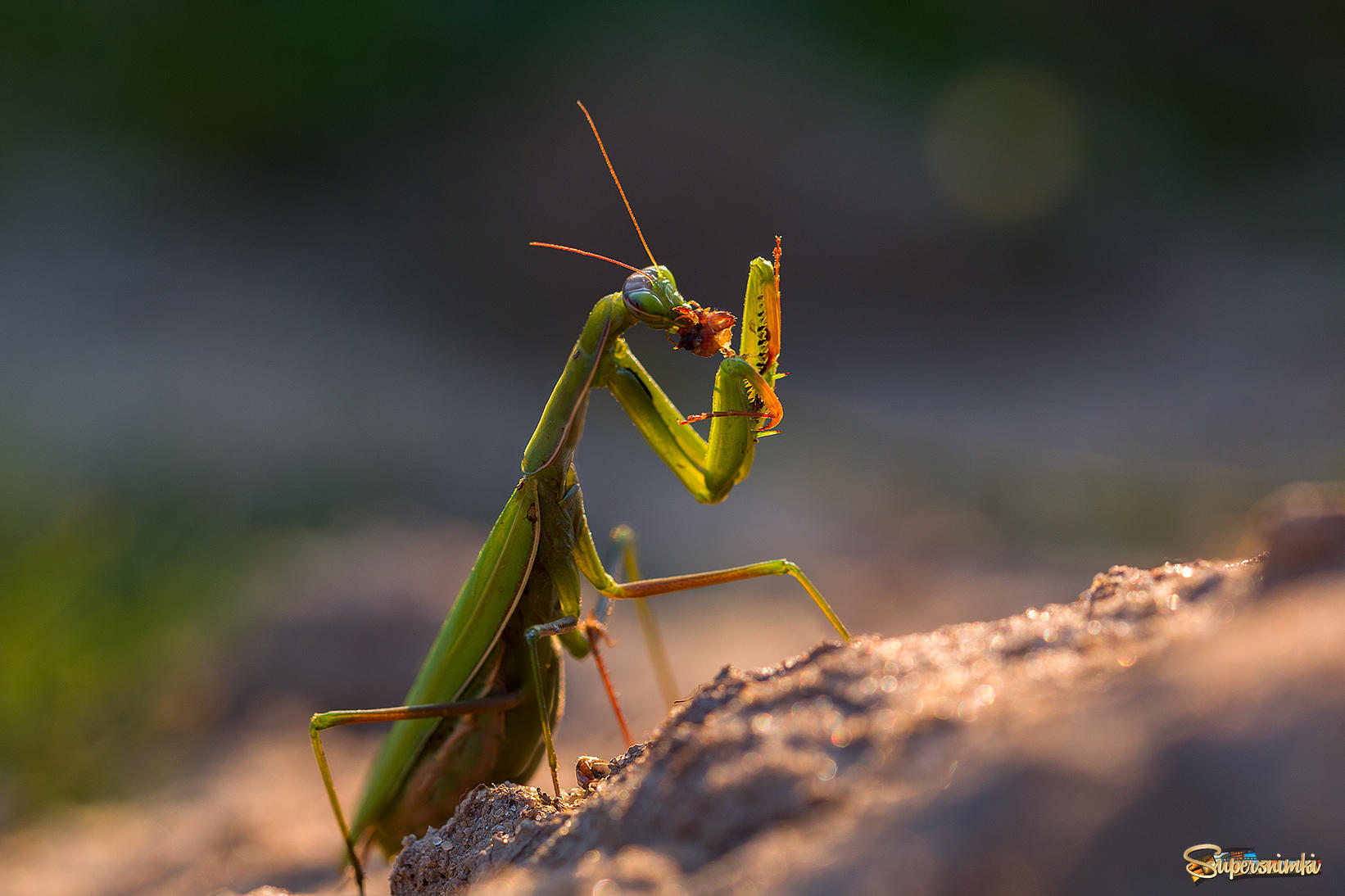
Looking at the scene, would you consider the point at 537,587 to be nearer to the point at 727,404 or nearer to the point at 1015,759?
the point at 727,404

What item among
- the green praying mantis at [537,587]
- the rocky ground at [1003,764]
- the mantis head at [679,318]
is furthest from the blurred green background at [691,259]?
the rocky ground at [1003,764]

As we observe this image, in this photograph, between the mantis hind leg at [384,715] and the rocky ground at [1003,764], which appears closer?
the rocky ground at [1003,764]

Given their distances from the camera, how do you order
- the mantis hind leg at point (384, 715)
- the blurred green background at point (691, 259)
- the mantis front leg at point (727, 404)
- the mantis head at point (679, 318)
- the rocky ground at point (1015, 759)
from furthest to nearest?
the blurred green background at point (691, 259) → the mantis hind leg at point (384, 715) → the mantis head at point (679, 318) → the mantis front leg at point (727, 404) → the rocky ground at point (1015, 759)

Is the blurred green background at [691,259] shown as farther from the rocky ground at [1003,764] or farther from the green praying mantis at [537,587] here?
the rocky ground at [1003,764]

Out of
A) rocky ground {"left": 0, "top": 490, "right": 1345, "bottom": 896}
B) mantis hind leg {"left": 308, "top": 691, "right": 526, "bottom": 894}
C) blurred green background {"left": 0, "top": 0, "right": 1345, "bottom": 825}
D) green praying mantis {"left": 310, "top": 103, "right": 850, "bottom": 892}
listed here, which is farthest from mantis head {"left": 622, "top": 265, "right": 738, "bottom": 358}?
blurred green background {"left": 0, "top": 0, "right": 1345, "bottom": 825}

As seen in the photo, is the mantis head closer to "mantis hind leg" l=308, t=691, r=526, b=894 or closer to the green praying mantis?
the green praying mantis

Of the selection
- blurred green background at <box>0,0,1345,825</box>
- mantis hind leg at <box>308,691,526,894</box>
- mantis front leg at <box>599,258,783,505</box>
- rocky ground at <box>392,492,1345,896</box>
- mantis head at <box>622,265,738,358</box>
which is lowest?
rocky ground at <box>392,492,1345,896</box>

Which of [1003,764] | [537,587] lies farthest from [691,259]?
[1003,764]
